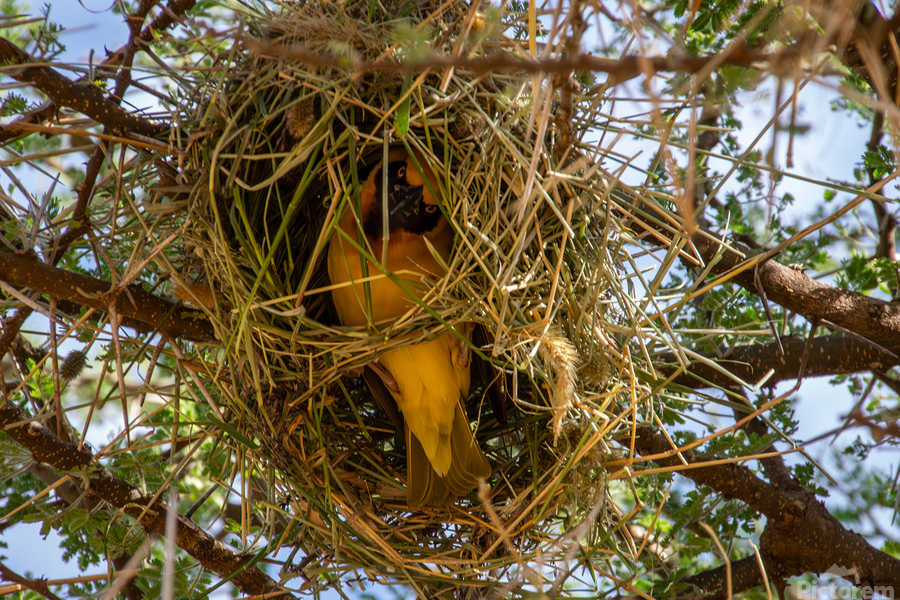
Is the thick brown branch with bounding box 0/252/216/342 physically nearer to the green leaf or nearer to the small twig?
the small twig

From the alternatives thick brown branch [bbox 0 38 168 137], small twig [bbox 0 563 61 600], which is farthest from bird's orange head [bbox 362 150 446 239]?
small twig [bbox 0 563 61 600]

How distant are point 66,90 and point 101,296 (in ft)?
2.16

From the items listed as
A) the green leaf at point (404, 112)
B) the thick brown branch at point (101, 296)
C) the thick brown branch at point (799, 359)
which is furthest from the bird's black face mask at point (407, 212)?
the thick brown branch at point (799, 359)

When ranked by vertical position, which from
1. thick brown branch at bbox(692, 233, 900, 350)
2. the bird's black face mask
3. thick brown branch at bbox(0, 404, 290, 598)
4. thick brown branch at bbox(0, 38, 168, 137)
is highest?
thick brown branch at bbox(692, 233, 900, 350)

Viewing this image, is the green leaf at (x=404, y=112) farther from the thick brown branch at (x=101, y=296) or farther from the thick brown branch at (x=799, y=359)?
the thick brown branch at (x=799, y=359)

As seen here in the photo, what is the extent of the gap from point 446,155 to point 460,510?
1.15 m

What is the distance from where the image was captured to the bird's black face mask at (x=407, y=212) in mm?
2486

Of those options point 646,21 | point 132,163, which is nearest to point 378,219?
point 132,163

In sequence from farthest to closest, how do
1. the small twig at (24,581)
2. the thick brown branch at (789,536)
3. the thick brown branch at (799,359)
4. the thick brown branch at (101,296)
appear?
the thick brown branch at (799,359) < the thick brown branch at (789,536) < the thick brown branch at (101,296) < the small twig at (24,581)

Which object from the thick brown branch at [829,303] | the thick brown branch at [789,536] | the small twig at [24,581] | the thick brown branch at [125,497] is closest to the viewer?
the small twig at [24,581]

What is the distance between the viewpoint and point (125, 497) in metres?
2.43

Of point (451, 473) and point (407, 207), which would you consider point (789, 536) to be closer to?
point (451, 473)

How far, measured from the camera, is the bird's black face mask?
2486 mm

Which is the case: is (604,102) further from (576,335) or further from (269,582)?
(269,582)
